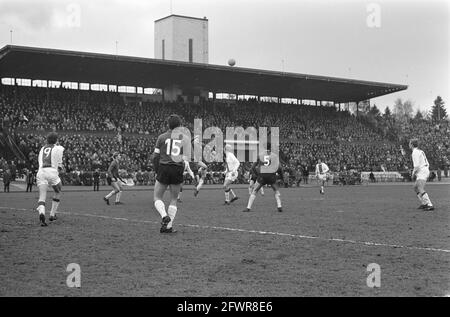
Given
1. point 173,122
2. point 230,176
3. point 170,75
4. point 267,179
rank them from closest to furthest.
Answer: point 173,122 < point 267,179 < point 230,176 < point 170,75

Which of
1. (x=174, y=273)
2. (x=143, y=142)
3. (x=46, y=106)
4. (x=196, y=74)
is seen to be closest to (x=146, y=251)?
(x=174, y=273)

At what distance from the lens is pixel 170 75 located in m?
57.1

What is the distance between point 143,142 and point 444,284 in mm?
44389

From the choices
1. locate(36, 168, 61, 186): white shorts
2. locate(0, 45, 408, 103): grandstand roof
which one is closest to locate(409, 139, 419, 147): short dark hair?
locate(36, 168, 61, 186): white shorts

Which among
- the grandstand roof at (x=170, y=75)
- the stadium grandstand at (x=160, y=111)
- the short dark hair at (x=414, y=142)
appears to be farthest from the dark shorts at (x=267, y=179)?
the grandstand roof at (x=170, y=75)

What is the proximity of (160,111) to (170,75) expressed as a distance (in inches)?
136

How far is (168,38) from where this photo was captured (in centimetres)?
6066

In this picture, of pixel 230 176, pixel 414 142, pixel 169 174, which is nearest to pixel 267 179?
pixel 414 142

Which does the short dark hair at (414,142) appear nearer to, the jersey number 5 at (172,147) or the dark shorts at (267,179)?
the dark shorts at (267,179)

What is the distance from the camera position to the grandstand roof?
48750mm

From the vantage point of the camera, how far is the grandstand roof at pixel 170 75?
48.8m

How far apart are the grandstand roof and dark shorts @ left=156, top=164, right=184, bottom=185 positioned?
36.8 metres

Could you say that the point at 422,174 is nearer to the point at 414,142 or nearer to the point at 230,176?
the point at 414,142
